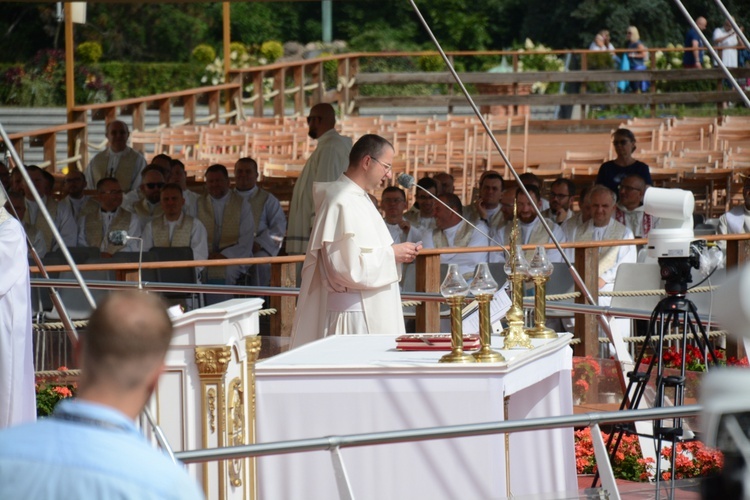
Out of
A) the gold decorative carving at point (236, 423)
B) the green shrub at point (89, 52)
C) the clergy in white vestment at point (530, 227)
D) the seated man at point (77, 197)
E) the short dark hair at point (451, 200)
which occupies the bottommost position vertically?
the gold decorative carving at point (236, 423)

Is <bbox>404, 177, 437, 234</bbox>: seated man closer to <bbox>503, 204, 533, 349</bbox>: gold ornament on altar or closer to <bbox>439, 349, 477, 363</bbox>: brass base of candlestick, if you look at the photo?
<bbox>503, 204, 533, 349</bbox>: gold ornament on altar

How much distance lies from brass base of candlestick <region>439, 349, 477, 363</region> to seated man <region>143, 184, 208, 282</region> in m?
6.65

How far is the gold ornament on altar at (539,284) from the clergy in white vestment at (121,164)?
31.9ft

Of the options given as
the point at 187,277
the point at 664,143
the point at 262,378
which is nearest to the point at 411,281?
the point at 187,277

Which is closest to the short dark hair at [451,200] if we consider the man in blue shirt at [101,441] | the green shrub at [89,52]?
the man in blue shirt at [101,441]

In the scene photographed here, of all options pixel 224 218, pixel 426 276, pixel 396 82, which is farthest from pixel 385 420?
pixel 396 82

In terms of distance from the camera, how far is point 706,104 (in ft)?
90.4

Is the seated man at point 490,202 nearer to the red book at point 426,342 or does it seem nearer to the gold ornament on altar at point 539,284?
the gold ornament on altar at point 539,284

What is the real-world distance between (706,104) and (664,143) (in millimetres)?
8018

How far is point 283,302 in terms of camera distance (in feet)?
28.1

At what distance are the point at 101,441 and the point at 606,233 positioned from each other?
29.1 feet

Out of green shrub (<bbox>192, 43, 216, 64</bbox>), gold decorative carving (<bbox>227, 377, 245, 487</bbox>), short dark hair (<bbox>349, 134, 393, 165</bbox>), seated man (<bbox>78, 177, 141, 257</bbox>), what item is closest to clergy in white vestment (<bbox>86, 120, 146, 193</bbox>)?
seated man (<bbox>78, 177, 141, 257</bbox>)

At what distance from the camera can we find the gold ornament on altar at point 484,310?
4938mm

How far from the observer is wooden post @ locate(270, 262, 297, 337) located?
852 cm
